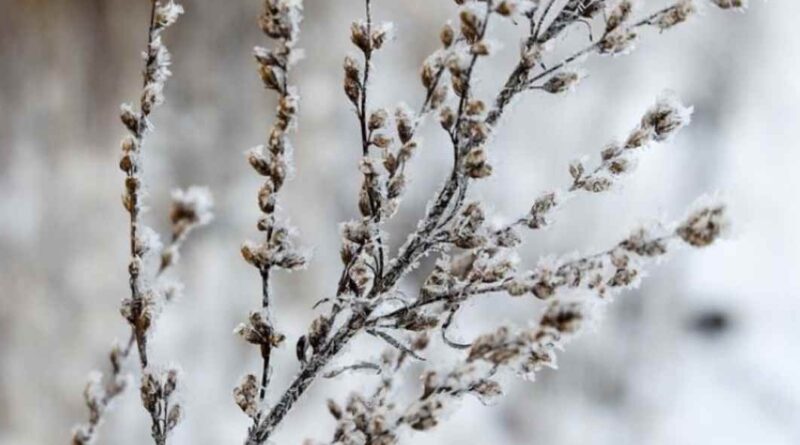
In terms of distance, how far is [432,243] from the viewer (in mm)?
426

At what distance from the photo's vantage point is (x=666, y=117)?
412 mm

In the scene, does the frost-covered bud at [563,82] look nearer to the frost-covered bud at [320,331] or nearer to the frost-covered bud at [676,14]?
the frost-covered bud at [676,14]

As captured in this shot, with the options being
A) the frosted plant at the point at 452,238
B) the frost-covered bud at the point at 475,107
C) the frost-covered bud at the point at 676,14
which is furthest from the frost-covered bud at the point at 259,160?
the frost-covered bud at the point at 676,14

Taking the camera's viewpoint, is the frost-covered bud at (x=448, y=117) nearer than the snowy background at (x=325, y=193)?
Yes

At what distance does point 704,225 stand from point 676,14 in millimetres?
111

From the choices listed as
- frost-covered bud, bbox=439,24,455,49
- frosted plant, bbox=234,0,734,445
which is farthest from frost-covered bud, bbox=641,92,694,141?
frost-covered bud, bbox=439,24,455,49

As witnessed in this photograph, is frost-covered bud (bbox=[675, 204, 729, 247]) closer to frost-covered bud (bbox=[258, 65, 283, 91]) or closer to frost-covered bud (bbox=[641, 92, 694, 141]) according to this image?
frost-covered bud (bbox=[641, 92, 694, 141])

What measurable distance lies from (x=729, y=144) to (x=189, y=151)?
109 centimetres

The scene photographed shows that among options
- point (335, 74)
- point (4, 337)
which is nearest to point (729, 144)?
point (335, 74)

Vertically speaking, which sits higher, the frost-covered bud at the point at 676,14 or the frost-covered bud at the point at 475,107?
the frost-covered bud at the point at 676,14

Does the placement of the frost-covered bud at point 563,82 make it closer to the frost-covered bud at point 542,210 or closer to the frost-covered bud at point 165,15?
the frost-covered bud at point 542,210

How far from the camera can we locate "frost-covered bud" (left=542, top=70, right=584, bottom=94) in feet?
1.36

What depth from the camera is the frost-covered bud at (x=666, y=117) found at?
0.41 metres

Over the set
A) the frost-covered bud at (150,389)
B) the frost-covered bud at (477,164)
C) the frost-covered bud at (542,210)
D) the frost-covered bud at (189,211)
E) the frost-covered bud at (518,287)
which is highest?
the frost-covered bud at (542,210)
